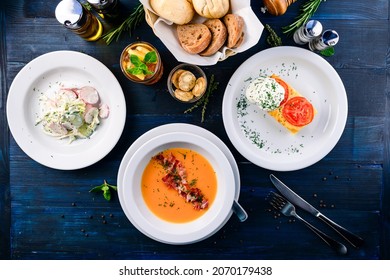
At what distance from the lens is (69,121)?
183 cm

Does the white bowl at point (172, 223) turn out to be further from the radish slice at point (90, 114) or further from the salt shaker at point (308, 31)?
the salt shaker at point (308, 31)

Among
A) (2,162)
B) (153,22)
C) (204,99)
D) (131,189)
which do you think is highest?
(153,22)

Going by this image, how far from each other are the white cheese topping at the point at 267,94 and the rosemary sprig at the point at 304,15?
30 centimetres

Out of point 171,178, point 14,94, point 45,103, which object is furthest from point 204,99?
point 14,94

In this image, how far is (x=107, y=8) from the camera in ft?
Answer: 5.76

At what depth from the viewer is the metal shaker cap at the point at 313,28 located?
173 cm

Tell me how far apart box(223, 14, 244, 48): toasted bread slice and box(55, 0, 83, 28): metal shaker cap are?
665 millimetres

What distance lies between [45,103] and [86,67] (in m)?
0.29

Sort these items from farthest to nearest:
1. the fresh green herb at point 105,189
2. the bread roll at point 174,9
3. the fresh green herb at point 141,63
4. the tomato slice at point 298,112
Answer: the fresh green herb at point 105,189, the tomato slice at point 298,112, the fresh green herb at point 141,63, the bread roll at point 174,9

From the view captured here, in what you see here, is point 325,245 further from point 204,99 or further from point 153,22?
point 153,22

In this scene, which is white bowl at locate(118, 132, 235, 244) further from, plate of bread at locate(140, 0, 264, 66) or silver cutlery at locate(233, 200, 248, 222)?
plate of bread at locate(140, 0, 264, 66)

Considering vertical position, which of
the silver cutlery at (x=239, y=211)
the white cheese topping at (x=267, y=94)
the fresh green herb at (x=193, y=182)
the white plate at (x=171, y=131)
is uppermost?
the white cheese topping at (x=267, y=94)

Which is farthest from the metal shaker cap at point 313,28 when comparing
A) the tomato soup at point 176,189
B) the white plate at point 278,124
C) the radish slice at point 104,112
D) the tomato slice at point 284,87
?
the radish slice at point 104,112

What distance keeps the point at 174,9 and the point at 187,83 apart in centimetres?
34
